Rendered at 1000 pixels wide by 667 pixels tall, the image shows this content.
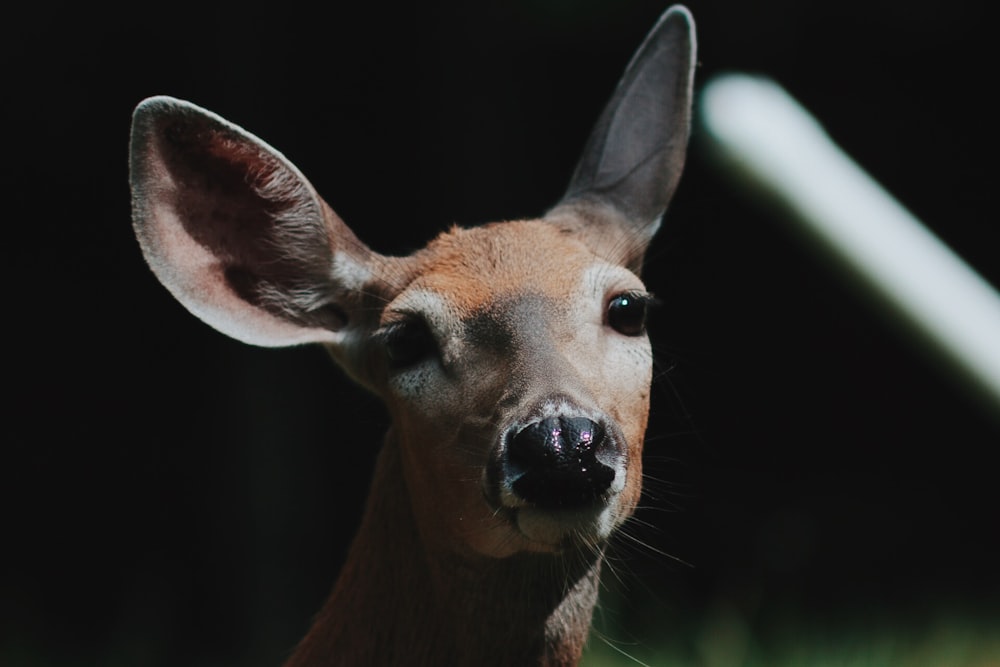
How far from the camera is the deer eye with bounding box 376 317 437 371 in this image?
10.9 feet

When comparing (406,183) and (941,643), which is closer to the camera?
(941,643)

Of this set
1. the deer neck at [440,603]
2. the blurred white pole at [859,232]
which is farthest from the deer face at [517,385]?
the blurred white pole at [859,232]

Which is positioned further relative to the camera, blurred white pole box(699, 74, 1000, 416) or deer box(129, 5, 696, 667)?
deer box(129, 5, 696, 667)

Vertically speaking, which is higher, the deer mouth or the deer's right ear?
the deer's right ear

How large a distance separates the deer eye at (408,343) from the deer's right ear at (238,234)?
33 cm

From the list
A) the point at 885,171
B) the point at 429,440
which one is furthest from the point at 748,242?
the point at 429,440

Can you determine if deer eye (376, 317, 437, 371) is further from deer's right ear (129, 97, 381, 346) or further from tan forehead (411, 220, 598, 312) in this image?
deer's right ear (129, 97, 381, 346)

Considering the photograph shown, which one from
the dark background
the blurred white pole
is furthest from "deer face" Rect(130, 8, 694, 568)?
the dark background

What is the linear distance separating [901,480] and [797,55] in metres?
2.47

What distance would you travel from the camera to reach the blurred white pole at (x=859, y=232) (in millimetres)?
2760

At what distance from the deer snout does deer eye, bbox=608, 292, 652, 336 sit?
1.99 feet

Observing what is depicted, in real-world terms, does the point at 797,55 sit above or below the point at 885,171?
above

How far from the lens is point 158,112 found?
328 centimetres

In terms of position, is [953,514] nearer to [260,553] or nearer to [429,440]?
[260,553]
